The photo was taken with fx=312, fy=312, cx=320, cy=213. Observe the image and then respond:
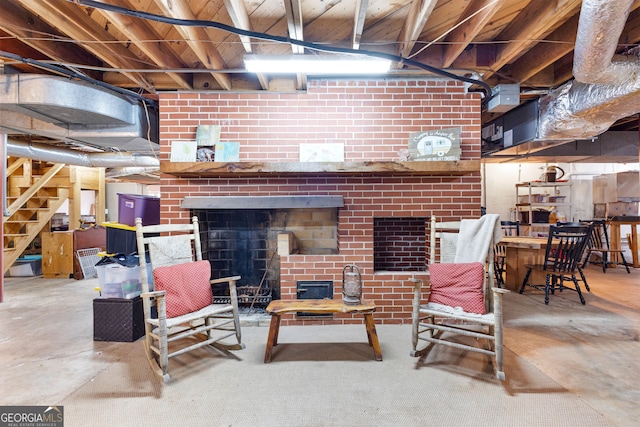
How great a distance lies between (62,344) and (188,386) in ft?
4.99

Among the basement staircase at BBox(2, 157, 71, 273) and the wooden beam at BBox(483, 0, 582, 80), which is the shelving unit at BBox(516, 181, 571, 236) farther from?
the basement staircase at BBox(2, 157, 71, 273)

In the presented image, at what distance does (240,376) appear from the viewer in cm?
221

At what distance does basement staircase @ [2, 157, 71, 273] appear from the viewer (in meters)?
5.27

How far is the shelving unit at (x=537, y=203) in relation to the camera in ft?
19.8

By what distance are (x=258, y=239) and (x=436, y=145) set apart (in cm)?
218

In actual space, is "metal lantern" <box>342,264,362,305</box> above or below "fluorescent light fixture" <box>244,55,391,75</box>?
below

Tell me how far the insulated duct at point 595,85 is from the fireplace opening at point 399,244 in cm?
185

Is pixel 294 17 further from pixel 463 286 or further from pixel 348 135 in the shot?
pixel 463 286

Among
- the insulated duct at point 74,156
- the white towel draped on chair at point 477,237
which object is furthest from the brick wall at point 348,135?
the insulated duct at point 74,156

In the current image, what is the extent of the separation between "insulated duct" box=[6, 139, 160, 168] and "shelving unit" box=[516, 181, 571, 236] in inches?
275

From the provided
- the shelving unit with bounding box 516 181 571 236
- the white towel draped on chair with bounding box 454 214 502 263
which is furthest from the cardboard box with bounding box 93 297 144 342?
the shelving unit with bounding box 516 181 571 236

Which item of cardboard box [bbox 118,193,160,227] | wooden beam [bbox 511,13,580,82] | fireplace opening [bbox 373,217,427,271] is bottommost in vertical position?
fireplace opening [bbox 373,217,427,271]

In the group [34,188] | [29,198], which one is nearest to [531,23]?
[34,188]

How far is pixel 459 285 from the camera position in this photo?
2492 millimetres
